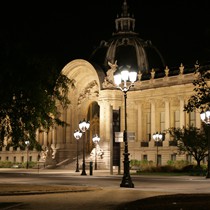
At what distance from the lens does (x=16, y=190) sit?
980 inches

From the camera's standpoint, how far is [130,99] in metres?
76.9

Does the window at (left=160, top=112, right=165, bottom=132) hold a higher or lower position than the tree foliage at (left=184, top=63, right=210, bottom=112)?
higher

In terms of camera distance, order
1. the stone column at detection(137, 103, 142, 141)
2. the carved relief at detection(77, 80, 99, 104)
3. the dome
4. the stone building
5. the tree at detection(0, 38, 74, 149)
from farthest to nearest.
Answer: the carved relief at detection(77, 80, 99, 104) < the dome < the stone column at detection(137, 103, 142, 141) < the stone building < the tree at detection(0, 38, 74, 149)

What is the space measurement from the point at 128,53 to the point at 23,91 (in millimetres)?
54039

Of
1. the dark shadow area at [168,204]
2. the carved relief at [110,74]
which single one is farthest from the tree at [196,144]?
the dark shadow area at [168,204]

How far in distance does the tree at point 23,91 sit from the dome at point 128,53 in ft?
160

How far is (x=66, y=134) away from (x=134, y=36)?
18.7m

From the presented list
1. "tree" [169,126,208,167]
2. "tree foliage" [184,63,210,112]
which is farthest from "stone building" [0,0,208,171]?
"tree foliage" [184,63,210,112]

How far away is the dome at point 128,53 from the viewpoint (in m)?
80.2

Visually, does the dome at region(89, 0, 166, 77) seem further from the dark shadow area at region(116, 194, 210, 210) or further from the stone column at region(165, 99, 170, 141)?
the dark shadow area at region(116, 194, 210, 210)

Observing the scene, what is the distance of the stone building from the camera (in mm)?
70438

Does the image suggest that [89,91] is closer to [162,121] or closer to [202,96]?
[162,121]

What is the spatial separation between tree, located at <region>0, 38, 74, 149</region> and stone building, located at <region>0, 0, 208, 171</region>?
112ft

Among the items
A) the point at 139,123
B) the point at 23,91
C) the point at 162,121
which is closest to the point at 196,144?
the point at 162,121
